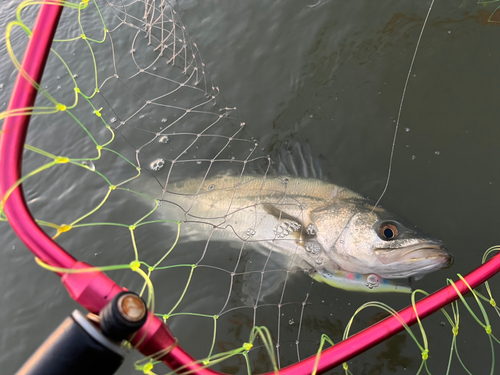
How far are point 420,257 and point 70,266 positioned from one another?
10.4 feet

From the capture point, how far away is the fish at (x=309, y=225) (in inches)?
141

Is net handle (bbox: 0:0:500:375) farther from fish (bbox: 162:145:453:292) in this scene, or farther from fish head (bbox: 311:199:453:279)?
fish (bbox: 162:145:453:292)

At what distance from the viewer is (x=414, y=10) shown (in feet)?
18.8

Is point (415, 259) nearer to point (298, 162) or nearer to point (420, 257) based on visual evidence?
point (420, 257)

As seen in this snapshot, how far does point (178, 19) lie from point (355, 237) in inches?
213

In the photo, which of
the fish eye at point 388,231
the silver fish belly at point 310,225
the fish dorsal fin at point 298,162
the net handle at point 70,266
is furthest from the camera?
the fish dorsal fin at point 298,162

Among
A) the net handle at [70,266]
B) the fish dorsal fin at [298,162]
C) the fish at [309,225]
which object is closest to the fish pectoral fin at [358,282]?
the fish at [309,225]

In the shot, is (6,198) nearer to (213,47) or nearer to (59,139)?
(59,139)

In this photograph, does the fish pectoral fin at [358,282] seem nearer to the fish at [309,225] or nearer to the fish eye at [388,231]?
the fish at [309,225]

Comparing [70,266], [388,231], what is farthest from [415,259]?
[70,266]

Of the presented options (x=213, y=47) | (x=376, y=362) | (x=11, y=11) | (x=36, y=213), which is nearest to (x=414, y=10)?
(x=213, y=47)

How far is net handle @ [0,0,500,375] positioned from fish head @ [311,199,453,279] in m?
1.04

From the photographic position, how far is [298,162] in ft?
15.9

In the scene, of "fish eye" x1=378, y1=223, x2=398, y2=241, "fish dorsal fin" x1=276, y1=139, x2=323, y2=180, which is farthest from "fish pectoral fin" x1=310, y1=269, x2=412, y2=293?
"fish dorsal fin" x1=276, y1=139, x2=323, y2=180
